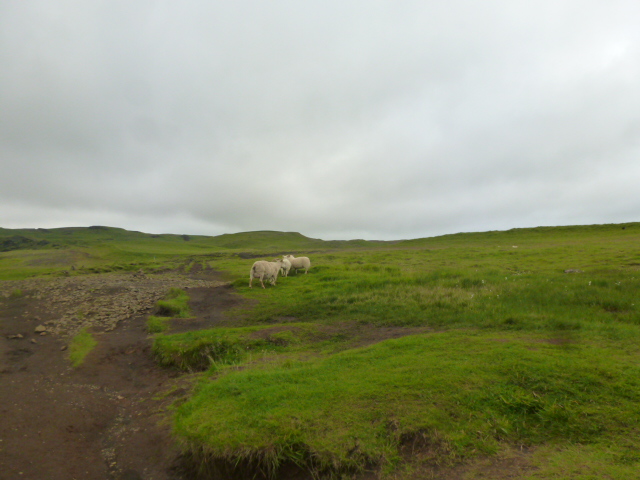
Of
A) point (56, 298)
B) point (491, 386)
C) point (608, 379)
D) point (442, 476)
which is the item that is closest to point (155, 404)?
point (442, 476)

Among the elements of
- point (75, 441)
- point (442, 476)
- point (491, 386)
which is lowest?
point (75, 441)

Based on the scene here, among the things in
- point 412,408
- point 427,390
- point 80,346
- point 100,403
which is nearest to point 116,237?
point 80,346

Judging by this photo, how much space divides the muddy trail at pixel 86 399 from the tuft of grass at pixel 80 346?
0.65 ft

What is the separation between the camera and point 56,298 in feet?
66.5

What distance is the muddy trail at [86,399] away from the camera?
620 centimetres

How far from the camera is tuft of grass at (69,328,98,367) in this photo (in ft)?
36.2

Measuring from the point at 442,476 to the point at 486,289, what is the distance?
12.0m

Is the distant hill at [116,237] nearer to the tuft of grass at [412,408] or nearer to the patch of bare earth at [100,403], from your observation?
the patch of bare earth at [100,403]

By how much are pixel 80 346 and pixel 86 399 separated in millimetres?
4425

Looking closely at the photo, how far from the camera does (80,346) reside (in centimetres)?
1210

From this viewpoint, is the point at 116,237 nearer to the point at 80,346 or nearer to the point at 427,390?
the point at 80,346

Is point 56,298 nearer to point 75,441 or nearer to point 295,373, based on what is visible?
point 75,441

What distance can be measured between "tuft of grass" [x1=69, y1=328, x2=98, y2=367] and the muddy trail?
199 mm

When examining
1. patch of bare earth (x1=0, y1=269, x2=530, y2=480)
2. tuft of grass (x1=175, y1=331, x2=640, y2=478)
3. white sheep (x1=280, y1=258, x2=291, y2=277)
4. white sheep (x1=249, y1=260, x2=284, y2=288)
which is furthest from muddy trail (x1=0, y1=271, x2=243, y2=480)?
white sheep (x1=280, y1=258, x2=291, y2=277)
